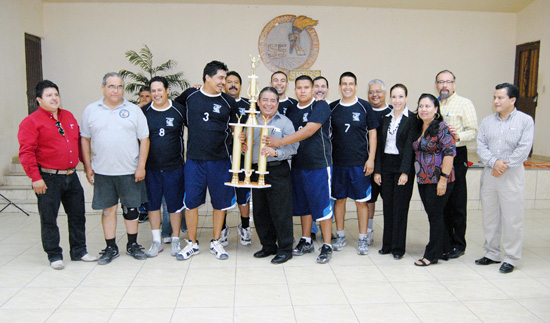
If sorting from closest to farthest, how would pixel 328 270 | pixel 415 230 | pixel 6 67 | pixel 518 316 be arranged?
1. pixel 518 316
2. pixel 328 270
3. pixel 415 230
4. pixel 6 67

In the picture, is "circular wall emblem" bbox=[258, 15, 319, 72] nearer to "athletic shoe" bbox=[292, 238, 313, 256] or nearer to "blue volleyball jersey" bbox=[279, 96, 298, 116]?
"blue volleyball jersey" bbox=[279, 96, 298, 116]

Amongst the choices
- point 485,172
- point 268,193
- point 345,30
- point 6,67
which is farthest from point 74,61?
point 485,172

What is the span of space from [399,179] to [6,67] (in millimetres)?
5704

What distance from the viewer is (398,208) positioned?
3734 millimetres

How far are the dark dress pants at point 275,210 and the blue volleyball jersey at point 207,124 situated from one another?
436 mm

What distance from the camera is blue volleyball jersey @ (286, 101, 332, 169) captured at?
145 inches

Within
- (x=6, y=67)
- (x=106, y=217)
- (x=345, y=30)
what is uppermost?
(x=345, y=30)

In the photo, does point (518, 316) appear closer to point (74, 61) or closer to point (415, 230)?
point (415, 230)

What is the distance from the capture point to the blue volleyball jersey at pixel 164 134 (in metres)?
3.72

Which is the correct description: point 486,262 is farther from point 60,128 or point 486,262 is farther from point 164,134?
point 60,128

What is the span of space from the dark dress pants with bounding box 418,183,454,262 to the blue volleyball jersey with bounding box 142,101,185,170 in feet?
6.92

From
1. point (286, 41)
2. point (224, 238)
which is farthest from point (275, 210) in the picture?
point (286, 41)

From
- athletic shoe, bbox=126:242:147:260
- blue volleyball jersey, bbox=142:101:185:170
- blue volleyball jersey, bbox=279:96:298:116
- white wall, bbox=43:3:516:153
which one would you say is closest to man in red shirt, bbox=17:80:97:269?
athletic shoe, bbox=126:242:147:260

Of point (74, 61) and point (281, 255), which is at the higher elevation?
point (74, 61)
